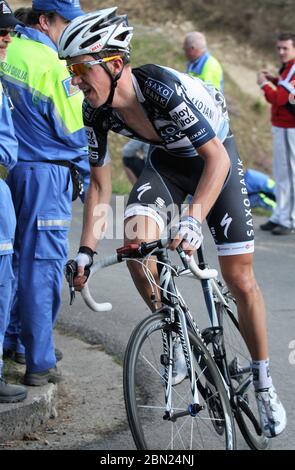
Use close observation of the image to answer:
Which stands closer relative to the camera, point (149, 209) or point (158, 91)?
point (158, 91)

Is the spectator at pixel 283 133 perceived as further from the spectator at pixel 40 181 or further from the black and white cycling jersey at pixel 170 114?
the black and white cycling jersey at pixel 170 114

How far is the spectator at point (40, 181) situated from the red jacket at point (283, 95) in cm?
548

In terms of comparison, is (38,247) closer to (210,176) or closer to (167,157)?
(167,157)

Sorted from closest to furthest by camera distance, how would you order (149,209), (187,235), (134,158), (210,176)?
1. (187,235)
2. (210,176)
3. (149,209)
4. (134,158)

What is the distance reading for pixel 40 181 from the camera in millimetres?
5668

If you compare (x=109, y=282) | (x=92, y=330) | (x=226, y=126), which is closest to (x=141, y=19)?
(x=109, y=282)

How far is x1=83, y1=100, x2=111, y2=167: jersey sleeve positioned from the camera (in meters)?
4.86

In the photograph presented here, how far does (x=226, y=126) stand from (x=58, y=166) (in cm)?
116

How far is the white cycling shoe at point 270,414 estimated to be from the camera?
492cm

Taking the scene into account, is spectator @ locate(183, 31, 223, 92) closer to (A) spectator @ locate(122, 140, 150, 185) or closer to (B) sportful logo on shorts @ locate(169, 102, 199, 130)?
(A) spectator @ locate(122, 140, 150, 185)

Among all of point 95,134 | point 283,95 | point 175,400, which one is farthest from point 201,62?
point 175,400

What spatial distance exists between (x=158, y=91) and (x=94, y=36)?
38 cm

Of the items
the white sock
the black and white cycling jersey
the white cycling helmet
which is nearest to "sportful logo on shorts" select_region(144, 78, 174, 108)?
the black and white cycling jersey

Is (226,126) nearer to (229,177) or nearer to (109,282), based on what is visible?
(229,177)
